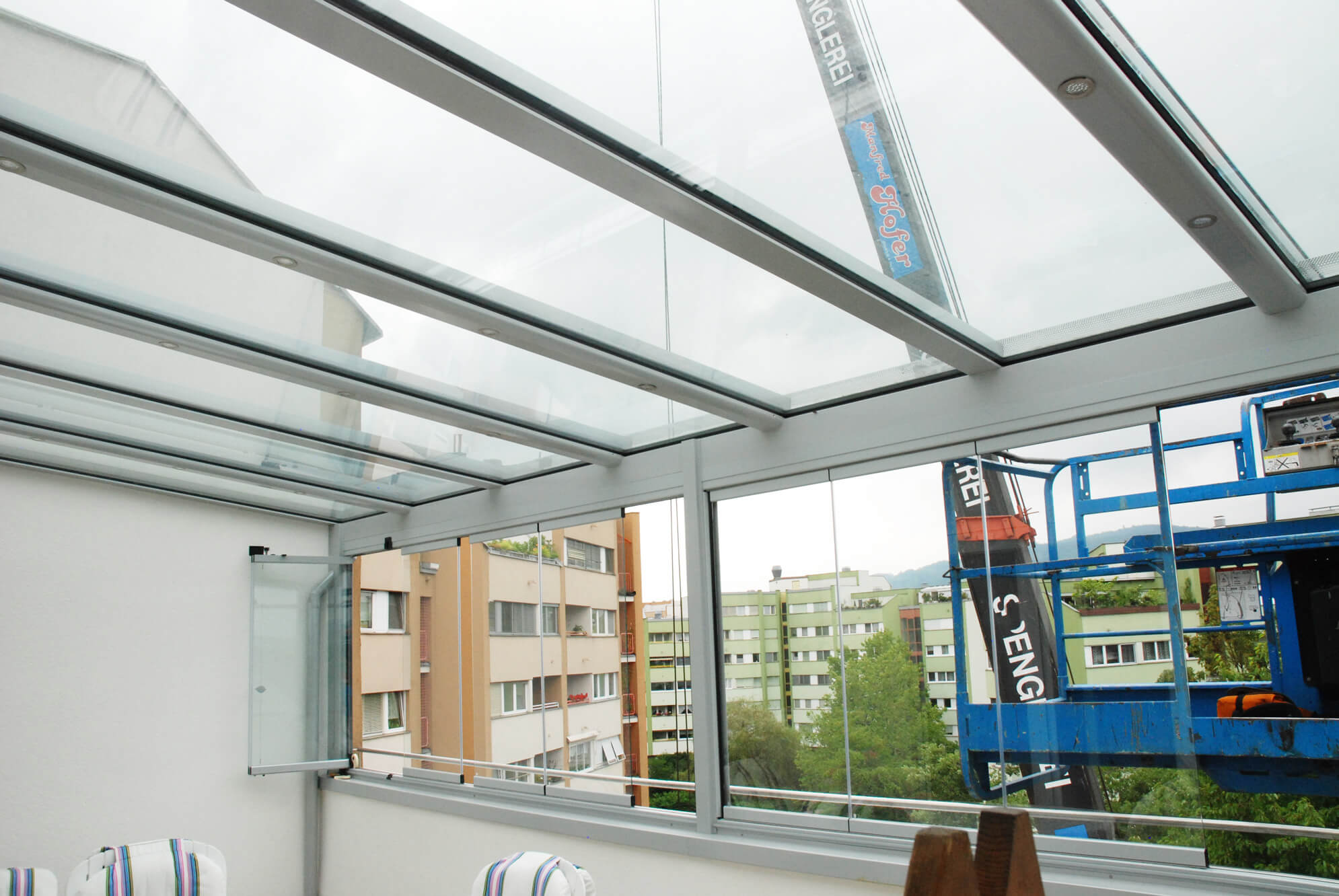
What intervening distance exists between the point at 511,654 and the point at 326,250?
12.6ft

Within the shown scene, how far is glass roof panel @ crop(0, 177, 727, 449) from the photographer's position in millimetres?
3480

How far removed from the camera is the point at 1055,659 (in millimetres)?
4371

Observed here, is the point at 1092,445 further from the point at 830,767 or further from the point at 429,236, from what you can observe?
the point at 429,236

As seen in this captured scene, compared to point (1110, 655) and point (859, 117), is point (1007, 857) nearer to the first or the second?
point (859, 117)

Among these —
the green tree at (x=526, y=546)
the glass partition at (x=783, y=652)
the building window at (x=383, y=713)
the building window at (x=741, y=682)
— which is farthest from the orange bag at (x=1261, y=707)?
the building window at (x=383, y=713)

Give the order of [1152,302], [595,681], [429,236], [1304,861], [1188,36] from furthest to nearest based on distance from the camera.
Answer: [1304,861] → [595,681] → [1152,302] → [429,236] → [1188,36]

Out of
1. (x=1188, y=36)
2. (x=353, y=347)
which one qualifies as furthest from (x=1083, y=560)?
(x=353, y=347)

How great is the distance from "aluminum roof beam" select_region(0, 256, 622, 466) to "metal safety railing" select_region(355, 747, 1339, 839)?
78.8 inches

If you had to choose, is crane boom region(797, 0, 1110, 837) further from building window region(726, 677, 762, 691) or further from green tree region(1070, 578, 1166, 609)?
green tree region(1070, 578, 1166, 609)

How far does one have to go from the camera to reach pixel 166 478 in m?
6.77

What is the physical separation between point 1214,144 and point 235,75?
2664 millimetres

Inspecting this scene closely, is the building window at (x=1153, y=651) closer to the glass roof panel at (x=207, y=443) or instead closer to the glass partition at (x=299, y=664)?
the glass roof panel at (x=207, y=443)

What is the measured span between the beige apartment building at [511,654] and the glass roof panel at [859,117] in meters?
3.29

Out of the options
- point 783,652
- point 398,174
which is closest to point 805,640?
point 783,652
